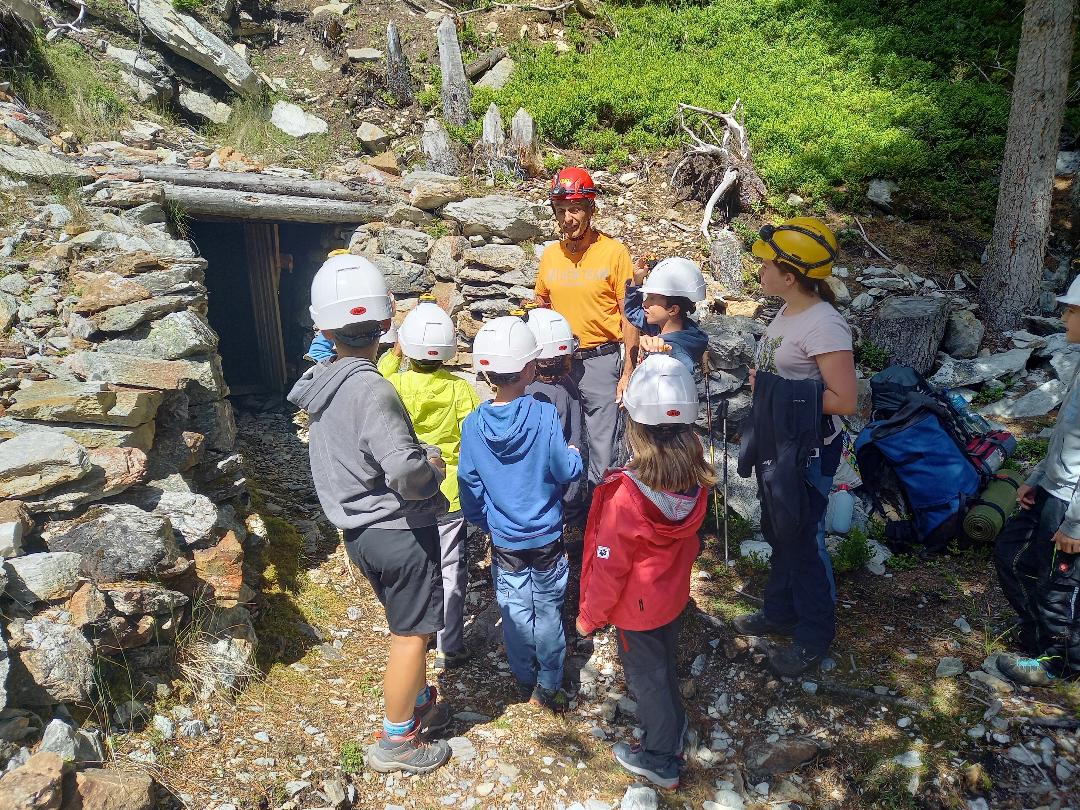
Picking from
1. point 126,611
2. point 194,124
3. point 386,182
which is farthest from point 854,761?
point 194,124

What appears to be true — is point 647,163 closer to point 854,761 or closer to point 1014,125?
point 1014,125

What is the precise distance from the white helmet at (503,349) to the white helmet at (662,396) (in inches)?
27.1

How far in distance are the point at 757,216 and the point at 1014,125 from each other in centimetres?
260

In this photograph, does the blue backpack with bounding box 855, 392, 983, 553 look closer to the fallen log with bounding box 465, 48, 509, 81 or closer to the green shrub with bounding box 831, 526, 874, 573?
the green shrub with bounding box 831, 526, 874, 573

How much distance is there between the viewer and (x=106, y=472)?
3.40 meters

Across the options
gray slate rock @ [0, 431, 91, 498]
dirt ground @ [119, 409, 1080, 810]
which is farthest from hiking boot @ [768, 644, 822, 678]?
gray slate rock @ [0, 431, 91, 498]

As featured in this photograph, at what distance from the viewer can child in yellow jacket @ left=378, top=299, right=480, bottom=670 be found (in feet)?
12.1

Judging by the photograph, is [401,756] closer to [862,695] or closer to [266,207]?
[862,695]

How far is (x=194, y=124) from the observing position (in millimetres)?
9453

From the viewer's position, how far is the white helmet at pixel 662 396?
2.74m

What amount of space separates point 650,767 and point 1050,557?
2.00 metres

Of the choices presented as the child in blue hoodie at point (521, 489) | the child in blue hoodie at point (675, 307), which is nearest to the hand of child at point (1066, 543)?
the child in blue hoodie at point (675, 307)

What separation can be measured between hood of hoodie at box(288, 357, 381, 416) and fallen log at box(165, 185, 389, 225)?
430 cm

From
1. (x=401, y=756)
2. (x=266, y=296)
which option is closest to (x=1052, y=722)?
(x=401, y=756)
